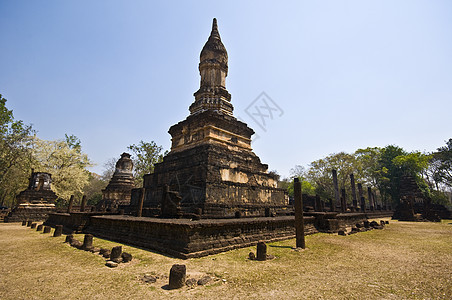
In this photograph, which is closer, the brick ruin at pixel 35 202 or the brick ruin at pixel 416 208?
the brick ruin at pixel 35 202

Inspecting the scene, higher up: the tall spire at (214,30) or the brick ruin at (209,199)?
the tall spire at (214,30)

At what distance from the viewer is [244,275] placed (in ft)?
14.0

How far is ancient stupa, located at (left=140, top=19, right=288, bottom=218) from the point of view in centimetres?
980

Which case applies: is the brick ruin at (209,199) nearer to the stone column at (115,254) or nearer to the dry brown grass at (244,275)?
the dry brown grass at (244,275)

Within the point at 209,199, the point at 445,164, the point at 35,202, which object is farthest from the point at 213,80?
the point at 445,164

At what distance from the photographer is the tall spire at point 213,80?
572 inches

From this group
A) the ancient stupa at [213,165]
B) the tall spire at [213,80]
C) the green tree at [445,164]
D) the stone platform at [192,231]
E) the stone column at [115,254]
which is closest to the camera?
the stone column at [115,254]

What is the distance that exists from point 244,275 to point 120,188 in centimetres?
2116

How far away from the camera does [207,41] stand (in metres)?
16.6

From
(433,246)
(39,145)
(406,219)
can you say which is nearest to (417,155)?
(406,219)

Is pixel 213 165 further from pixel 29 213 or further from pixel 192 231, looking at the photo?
pixel 29 213

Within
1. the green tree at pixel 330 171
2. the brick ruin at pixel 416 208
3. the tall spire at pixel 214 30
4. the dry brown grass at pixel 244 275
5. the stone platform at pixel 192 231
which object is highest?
the tall spire at pixel 214 30

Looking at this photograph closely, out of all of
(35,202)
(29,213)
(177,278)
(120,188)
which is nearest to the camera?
(177,278)

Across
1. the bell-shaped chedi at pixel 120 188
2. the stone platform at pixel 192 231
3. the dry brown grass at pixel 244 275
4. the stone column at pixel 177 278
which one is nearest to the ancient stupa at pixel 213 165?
the stone platform at pixel 192 231
